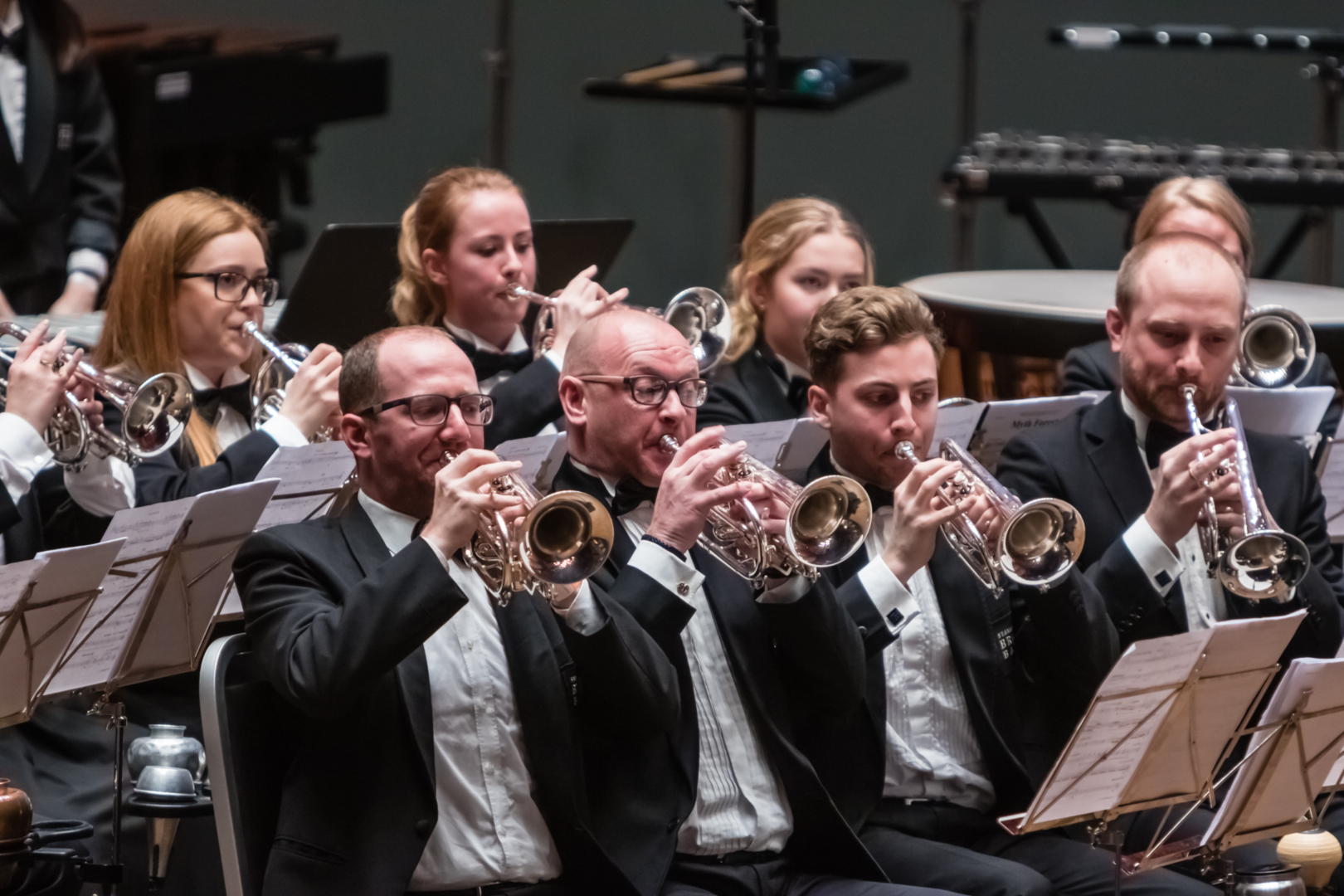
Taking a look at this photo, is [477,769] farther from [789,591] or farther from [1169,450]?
[1169,450]

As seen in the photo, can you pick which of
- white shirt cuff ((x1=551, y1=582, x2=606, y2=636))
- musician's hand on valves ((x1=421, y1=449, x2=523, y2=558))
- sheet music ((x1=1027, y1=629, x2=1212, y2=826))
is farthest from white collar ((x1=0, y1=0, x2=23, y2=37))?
sheet music ((x1=1027, y1=629, x2=1212, y2=826))

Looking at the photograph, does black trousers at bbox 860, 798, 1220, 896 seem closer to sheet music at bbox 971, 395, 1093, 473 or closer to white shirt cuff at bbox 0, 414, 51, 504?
sheet music at bbox 971, 395, 1093, 473

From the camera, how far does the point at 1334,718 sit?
310cm

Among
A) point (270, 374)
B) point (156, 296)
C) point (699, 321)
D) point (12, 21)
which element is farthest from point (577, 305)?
point (12, 21)

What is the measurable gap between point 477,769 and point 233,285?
5.38 feet

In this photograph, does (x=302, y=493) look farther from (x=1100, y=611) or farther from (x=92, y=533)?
(x=1100, y=611)

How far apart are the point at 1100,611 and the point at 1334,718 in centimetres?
44

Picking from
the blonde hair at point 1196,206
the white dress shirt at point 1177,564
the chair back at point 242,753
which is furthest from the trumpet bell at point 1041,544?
the blonde hair at point 1196,206

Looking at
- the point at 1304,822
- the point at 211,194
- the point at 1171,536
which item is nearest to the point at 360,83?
the point at 211,194

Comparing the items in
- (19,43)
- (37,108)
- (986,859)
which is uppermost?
(19,43)

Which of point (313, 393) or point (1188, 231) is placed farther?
point (1188, 231)

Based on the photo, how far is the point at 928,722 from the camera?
3369mm

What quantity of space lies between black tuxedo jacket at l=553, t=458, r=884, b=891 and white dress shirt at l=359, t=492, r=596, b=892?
0.14m

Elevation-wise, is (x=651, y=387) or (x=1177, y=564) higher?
(x=651, y=387)
